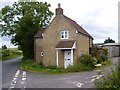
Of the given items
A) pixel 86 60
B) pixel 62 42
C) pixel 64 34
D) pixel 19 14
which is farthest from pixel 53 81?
pixel 19 14

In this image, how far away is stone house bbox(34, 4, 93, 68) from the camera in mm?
33500

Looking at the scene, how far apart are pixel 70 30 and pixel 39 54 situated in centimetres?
889

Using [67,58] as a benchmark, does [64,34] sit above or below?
above

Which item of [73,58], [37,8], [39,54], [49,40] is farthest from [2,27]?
[73,58]

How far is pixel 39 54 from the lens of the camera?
40594mm

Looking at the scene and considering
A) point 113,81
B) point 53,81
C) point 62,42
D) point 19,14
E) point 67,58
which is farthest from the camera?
point 19,14

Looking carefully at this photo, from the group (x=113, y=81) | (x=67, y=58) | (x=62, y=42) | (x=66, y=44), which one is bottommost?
(x=113, y=81)

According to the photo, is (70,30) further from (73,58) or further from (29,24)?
(29,24)

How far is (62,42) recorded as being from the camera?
34.3m

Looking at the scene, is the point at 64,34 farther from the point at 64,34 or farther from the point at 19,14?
the point at 19,14

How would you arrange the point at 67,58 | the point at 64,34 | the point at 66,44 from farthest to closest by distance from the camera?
the point at 64,34 < the point at 67,58 < the point at 66,44

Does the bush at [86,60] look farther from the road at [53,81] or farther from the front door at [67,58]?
the road at [53,81]

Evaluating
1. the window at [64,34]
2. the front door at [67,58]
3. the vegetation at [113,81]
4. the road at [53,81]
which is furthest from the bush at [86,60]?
the vegetation at [113,81]

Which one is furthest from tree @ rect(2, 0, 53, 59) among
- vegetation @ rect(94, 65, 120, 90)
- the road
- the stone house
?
vegetation @ rect(94, 65, 120, 90)
